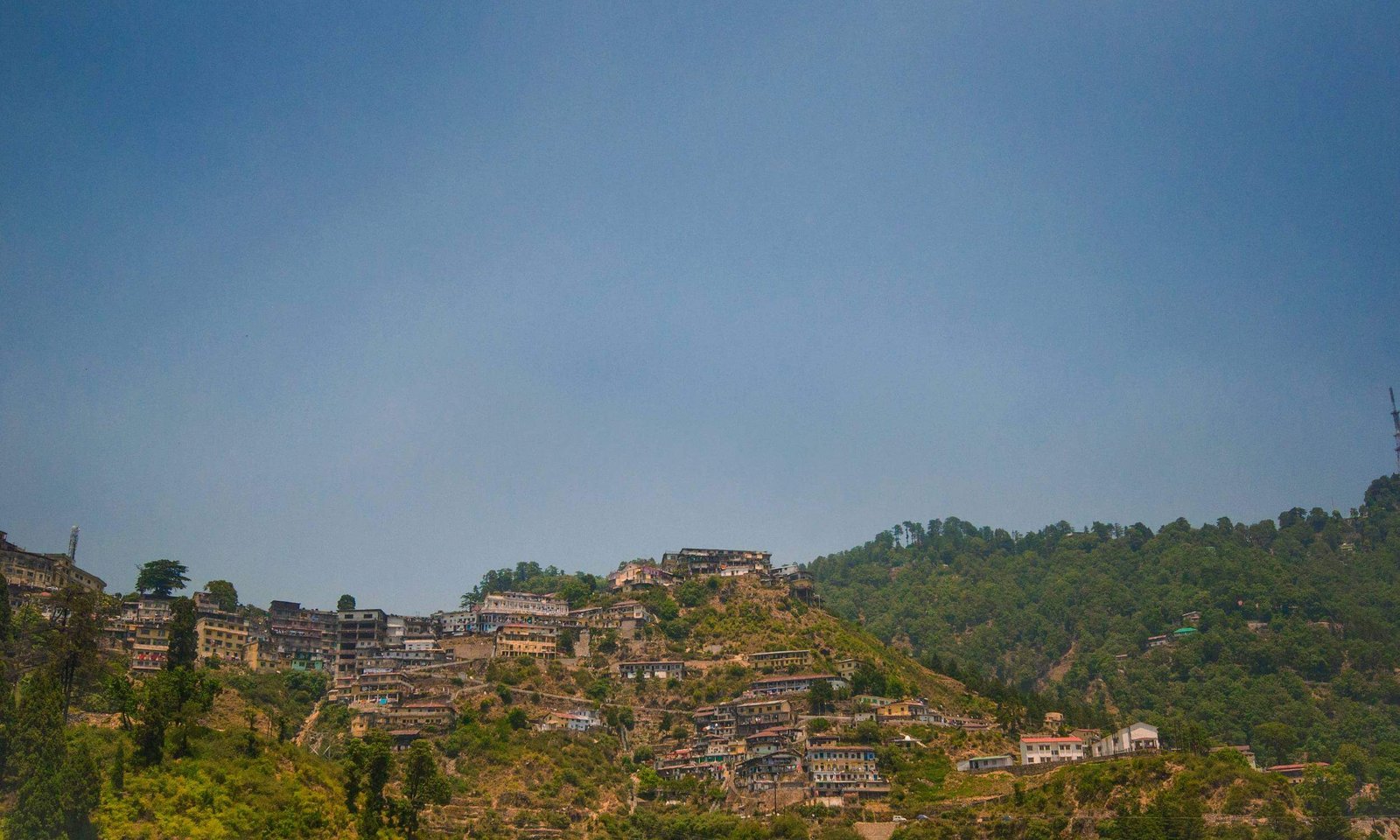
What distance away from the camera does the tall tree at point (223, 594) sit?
77.5m

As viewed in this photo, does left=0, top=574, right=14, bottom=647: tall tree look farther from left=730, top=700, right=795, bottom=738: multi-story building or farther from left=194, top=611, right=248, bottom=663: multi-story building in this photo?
left=730, top=700, right=795, bottom=738: multi-story building

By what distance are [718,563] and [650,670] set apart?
2006 centimetres

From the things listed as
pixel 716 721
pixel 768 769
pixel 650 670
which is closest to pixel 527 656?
pixel 650 670

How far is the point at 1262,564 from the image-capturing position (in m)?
126

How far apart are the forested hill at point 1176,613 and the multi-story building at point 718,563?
57.5 feet

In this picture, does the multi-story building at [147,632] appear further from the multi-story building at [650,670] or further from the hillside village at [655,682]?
the multi-story building at [650,670]

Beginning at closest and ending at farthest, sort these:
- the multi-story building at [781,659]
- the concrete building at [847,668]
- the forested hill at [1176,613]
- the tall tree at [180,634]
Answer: the tall tree at [180,634], the concrete building at [847,668], the multi-story building at [781,659], the forested hill at [1176,613]

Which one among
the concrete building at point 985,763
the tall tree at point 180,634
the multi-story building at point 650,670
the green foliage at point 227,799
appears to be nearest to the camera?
the green foliage at point 227,799

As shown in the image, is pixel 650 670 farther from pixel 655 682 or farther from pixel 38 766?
pixel 38 766

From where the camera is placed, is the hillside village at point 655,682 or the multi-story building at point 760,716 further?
the multi-story building at point 760,716

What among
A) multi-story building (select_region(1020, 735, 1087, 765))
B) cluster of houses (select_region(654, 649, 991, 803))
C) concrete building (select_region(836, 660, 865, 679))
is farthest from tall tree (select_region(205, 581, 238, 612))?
multi-story building (select_region(1020, 735, 1087, 765))

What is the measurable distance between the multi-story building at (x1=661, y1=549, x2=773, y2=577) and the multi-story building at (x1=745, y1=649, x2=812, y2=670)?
1638 centimetres

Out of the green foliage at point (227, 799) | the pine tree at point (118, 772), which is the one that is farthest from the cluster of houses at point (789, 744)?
the pine tree at point (118, 772)

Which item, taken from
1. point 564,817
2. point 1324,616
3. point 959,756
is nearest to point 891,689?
point 959,756
